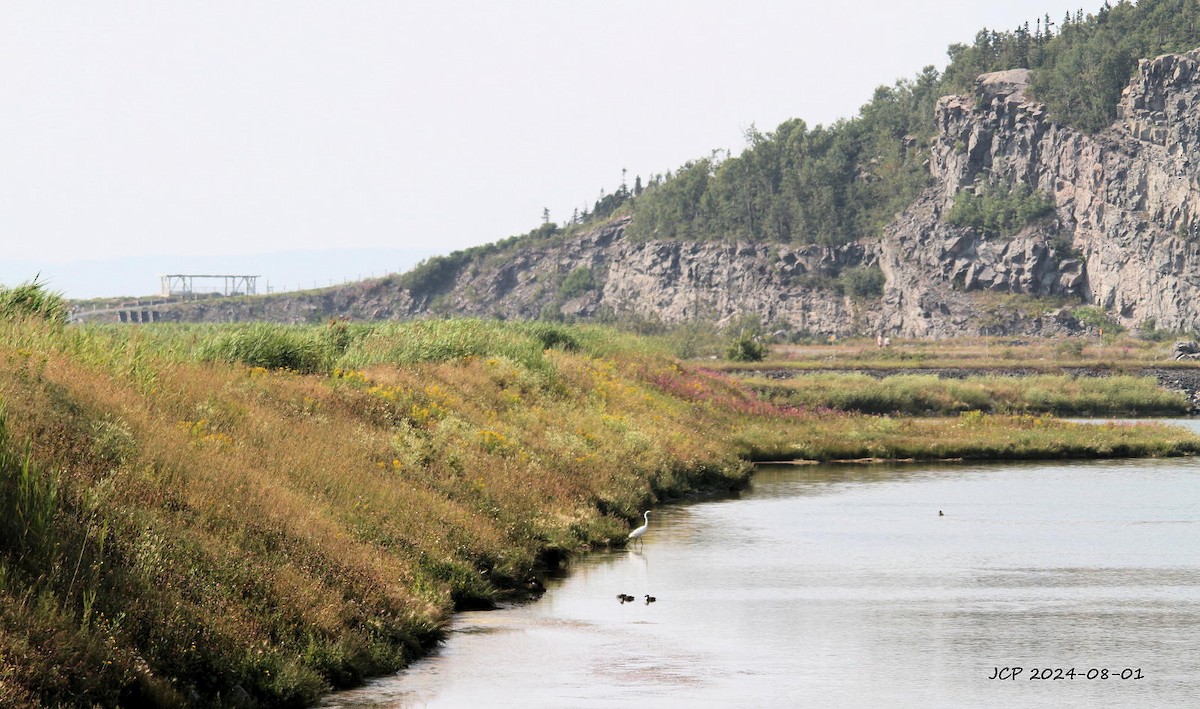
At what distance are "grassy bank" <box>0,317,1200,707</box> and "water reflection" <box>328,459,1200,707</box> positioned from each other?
1.20 meters

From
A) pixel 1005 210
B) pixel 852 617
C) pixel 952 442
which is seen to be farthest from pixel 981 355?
pixel 852 617

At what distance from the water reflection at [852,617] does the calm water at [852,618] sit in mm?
54

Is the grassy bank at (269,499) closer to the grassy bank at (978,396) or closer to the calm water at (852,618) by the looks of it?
the calm water at (852,618)

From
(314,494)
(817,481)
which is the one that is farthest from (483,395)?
(314,494)

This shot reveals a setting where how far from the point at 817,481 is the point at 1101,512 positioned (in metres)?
11.7

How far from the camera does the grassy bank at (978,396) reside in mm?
83062

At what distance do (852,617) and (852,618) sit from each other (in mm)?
95

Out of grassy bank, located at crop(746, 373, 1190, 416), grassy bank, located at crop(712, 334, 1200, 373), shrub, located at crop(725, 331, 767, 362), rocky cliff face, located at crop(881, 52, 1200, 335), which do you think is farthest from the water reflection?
rocky cliff face, located at crop(881, 52, 1200, 335)

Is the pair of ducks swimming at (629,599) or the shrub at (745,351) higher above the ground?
the shrub at (745,351)

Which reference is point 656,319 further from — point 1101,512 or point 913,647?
point 913,647

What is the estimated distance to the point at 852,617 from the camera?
23.2 metres

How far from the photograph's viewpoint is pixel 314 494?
23109 millimetres

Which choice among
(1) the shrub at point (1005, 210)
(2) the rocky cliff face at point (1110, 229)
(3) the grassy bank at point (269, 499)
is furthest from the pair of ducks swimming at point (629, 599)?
(1) the shrub at point (1005, 210)

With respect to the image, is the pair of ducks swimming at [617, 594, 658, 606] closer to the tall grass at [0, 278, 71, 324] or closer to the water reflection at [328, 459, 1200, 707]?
the water reflection at [328, 459, 1200, 707]
